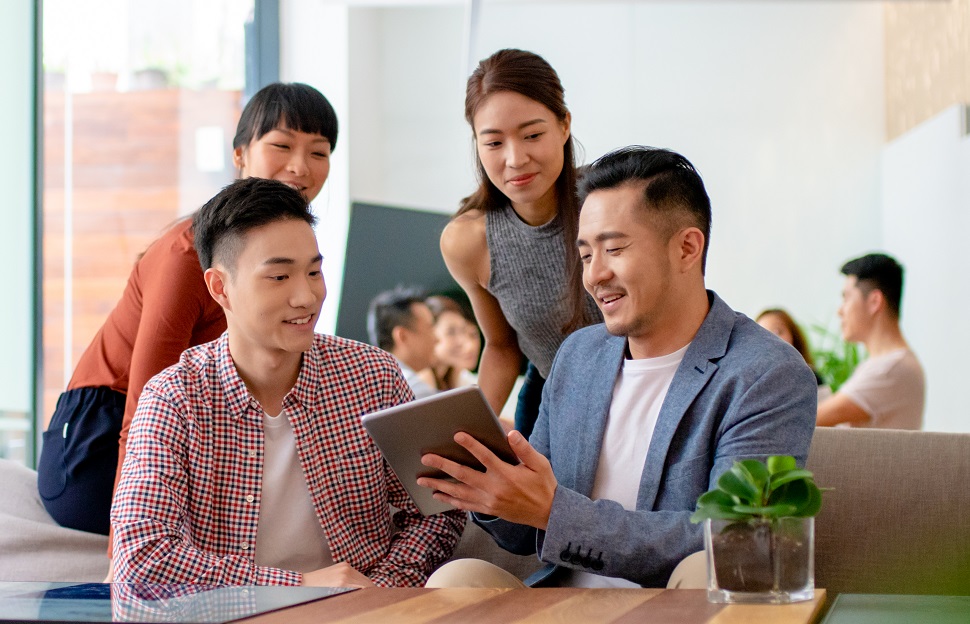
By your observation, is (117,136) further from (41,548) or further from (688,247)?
(688,247)

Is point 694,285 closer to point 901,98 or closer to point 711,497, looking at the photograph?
point 711,497

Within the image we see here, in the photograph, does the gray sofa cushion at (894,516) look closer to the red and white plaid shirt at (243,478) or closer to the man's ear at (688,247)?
the man's ear at (688,247)

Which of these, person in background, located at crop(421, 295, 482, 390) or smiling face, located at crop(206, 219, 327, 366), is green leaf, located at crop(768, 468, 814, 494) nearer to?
smiling face, located at crop(206, 219, 327, 366)

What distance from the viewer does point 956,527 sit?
2.05m

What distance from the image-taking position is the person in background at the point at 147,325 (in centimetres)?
221

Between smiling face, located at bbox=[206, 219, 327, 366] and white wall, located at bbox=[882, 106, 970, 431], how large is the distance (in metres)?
4.05

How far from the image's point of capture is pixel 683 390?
1.75 metres

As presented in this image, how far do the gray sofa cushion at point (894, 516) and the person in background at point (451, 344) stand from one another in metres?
3.31

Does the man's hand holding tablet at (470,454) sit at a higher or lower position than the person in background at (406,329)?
lower

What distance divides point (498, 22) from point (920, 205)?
8.94ft

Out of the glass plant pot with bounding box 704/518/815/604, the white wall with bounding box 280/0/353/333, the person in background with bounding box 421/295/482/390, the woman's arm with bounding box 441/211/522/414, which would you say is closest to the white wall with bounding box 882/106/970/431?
the person in background with bounding box 421/295/482/390

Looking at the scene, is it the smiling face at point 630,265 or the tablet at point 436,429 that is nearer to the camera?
the tablet at point 436,429

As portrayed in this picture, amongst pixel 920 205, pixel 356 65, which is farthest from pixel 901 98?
pixel 356 65

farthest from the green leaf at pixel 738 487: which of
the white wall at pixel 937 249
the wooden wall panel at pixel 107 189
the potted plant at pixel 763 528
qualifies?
the white wall at pixel 937 249
